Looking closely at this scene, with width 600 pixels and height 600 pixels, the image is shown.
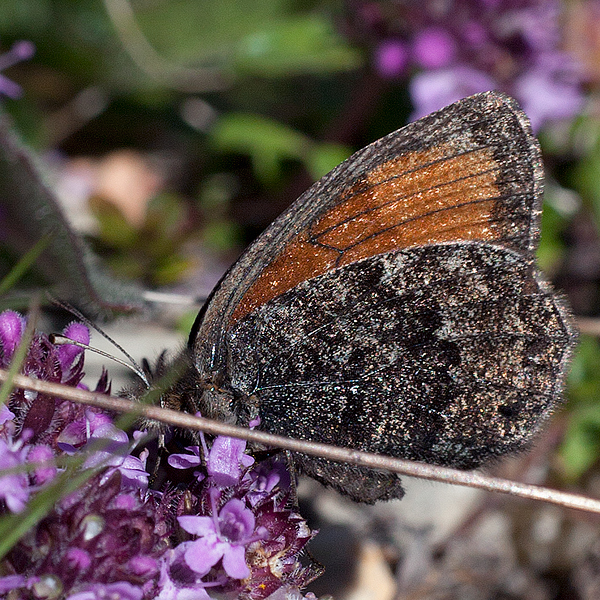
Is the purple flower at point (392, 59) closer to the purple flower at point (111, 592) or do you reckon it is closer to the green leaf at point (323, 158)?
the green leaf at point (323, 158)

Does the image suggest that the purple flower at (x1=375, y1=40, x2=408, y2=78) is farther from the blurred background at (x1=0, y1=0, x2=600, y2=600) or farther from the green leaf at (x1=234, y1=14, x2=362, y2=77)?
the green leaf at (x1=234, y1=14, x2=362, y2=77)

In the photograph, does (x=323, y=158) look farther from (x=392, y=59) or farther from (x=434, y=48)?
(x=434, y=48)

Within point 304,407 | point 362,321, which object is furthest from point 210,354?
point 362,321

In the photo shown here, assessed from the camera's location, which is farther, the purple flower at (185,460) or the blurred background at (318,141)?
the blurred background at (318,141)

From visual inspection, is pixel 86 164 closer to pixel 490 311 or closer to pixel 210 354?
pixel 210 354

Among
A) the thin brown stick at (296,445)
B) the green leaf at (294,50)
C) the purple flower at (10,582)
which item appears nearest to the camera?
the purple flower at (10,582)

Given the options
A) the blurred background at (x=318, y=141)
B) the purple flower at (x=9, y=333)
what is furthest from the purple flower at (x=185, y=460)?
the blurred background at (x=318, y=141)

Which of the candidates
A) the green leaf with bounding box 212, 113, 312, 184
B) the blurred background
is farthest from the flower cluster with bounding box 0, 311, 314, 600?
the green leaf with bounding box 212, 113, 312, 184
